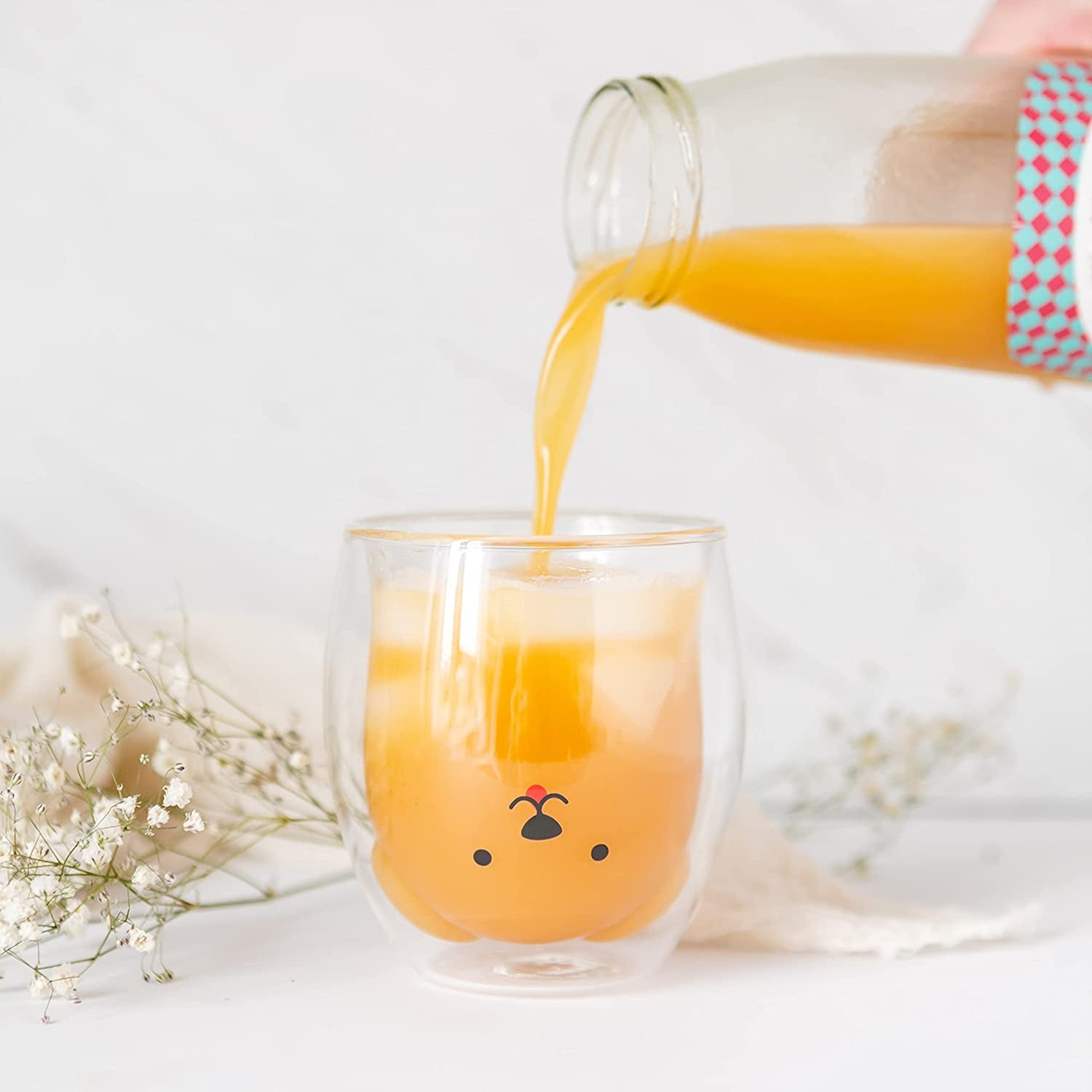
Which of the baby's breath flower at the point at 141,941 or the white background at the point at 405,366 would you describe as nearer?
the baby's breath flower at the point at 141,941

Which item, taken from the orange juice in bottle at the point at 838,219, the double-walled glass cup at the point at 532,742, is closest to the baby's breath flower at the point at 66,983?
the double-walled glass cup at the point at 532,742

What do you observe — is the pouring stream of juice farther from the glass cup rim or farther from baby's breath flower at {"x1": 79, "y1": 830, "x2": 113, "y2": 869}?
baby's breath flower at {"x1": 79, "y1": 830, "x2": 113, "y2": 869}

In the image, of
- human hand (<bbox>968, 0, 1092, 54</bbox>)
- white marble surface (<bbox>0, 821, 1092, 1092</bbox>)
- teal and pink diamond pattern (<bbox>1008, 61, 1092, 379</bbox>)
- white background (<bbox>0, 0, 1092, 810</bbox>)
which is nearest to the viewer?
white marble surface (<bbox>0, 821, 1092, 1092</bbox>)

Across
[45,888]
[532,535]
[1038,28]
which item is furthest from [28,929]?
[1038,28]

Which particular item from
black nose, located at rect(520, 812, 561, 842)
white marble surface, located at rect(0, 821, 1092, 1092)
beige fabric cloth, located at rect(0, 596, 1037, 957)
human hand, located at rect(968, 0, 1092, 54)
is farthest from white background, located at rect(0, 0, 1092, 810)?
black nose, located at rect(520, 812, 561, 842)

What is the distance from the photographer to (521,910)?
0.64 m

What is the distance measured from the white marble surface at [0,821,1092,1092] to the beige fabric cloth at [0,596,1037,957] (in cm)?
1

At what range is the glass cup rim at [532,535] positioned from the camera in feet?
2.07

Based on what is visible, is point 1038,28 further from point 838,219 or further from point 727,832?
point 727,832

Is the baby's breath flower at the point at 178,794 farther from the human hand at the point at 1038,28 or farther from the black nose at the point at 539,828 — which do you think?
the human hand at the point at 1038,28

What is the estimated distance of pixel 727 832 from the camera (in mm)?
812

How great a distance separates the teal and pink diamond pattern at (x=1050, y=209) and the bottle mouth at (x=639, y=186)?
16 centimetres

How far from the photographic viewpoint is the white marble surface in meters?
0.57

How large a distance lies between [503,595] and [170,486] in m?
0.51
